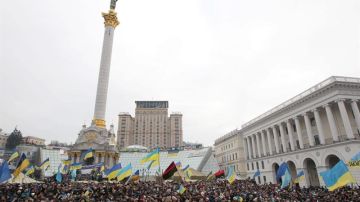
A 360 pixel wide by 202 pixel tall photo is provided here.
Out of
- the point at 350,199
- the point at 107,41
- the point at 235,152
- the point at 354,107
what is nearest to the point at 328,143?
the point at 354,107

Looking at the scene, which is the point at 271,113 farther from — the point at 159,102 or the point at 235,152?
the point at 159,102

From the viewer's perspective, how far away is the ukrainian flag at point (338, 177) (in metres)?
13.7

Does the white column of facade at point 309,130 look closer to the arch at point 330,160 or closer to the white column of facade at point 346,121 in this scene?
the arch at point 330,160

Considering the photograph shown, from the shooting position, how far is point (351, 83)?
1259 inches

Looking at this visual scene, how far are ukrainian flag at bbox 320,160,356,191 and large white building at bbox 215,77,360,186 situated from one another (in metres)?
19.0

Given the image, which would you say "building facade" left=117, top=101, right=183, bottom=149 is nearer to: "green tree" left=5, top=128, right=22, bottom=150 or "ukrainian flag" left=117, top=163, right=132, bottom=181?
"green tree" left=5, top=128, right=22, bottom=150

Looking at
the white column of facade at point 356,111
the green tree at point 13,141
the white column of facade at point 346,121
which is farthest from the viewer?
the green tree at point 13,141

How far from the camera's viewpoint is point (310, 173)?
3916 centimetres

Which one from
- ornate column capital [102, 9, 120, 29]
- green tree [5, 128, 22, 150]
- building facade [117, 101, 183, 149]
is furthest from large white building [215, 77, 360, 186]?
building facade [117, 101, 183, 149]

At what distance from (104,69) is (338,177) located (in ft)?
156

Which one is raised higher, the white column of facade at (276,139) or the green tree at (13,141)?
the green tree at (13,141)

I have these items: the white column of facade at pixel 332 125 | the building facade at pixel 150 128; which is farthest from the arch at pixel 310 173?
the building facade at pixel 150 128

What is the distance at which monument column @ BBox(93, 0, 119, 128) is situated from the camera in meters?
48.3

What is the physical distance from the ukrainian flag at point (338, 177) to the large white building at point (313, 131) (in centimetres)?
1898
